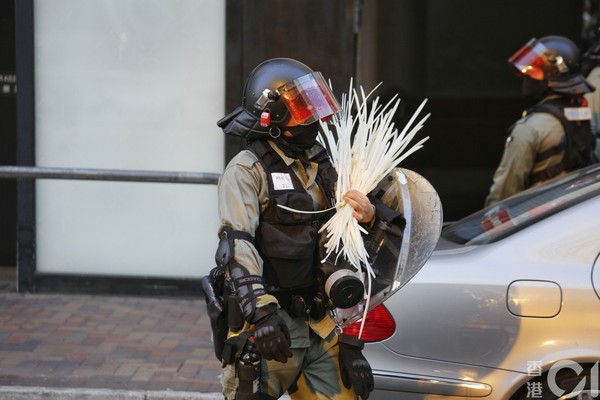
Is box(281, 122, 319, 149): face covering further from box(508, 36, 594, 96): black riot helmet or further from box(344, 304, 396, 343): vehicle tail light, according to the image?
box(508, 36, 594, 96): black riot helmet

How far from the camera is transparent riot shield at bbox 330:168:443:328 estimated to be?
3887 millimetres

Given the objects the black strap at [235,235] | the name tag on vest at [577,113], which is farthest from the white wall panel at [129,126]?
the black strap at [235,235]

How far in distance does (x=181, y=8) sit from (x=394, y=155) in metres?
4.44

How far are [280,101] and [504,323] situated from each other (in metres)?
1.37

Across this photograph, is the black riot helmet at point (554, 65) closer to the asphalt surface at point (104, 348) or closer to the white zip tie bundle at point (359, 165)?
the asphalt surface at point (104, 348)

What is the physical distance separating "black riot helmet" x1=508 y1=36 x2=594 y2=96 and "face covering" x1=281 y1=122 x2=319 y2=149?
3.05m

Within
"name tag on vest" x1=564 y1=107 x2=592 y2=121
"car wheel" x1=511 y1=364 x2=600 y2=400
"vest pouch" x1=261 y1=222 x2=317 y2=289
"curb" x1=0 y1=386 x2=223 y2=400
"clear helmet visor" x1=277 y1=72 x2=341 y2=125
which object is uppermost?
"clear helmet visor" x1=277 y1=72 x2=341 y2=125

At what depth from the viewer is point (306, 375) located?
3980 millimetres

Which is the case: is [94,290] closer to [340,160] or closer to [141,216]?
[141,216]

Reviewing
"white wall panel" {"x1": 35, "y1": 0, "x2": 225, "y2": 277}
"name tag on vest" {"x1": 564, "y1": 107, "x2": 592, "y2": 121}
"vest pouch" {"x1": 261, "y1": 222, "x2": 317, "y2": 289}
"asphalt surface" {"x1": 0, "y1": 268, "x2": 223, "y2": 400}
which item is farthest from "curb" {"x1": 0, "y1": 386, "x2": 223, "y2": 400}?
"name tag on vest" {"x1": 564, "y1": 107, "x2": 592, "y2": 121}

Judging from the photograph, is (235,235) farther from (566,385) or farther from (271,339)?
(566,385)

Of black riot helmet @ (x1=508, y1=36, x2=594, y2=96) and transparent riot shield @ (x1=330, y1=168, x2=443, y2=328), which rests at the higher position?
black riot helmet @ (x1=508, y1=36, x2=594, y2=96)

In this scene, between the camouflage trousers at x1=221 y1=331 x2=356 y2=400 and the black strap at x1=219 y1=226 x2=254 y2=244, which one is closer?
the black strap at x1=219 y1=226 x2=254 y2=244

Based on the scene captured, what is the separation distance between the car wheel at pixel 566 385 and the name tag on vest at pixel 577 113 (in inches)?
99.6
